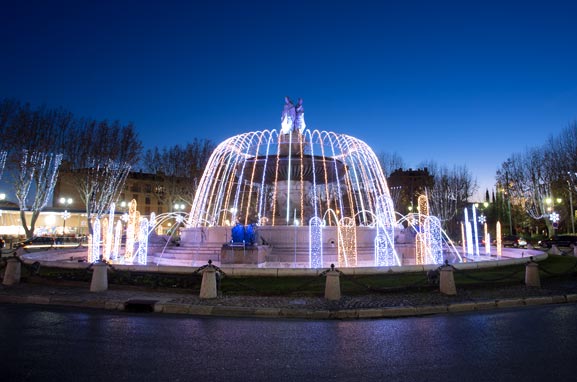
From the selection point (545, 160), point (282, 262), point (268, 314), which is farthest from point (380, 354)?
point (545, 160)

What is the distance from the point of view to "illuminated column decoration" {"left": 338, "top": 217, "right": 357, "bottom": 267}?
19141 millimetres

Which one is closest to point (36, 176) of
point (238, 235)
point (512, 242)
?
point (238, 235)

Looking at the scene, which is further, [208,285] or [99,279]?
[99,279]

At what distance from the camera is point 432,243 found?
23188 mm

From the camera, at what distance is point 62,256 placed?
24094mm

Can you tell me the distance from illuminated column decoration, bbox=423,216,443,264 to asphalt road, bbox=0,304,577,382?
12.4 metres

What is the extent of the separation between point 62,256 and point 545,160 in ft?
167

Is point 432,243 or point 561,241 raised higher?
point 432,243

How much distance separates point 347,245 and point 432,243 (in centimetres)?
636

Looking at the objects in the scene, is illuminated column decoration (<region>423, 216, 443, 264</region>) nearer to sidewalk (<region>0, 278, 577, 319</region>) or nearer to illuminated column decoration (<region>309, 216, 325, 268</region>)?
illuminated column decoration (<region>309, 216, 325, 268</region>)

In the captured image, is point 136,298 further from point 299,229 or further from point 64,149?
point 64,149

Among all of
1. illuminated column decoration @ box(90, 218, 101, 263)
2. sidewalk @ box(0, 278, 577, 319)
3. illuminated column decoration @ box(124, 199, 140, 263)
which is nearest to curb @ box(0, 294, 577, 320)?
sidewalk @ box(0, 278, 577, 319)

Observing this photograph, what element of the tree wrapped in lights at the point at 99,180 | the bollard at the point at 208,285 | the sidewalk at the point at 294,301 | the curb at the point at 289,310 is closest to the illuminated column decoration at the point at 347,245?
the sidewalk at the point at 294,301

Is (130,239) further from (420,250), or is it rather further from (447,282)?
(447,282)
